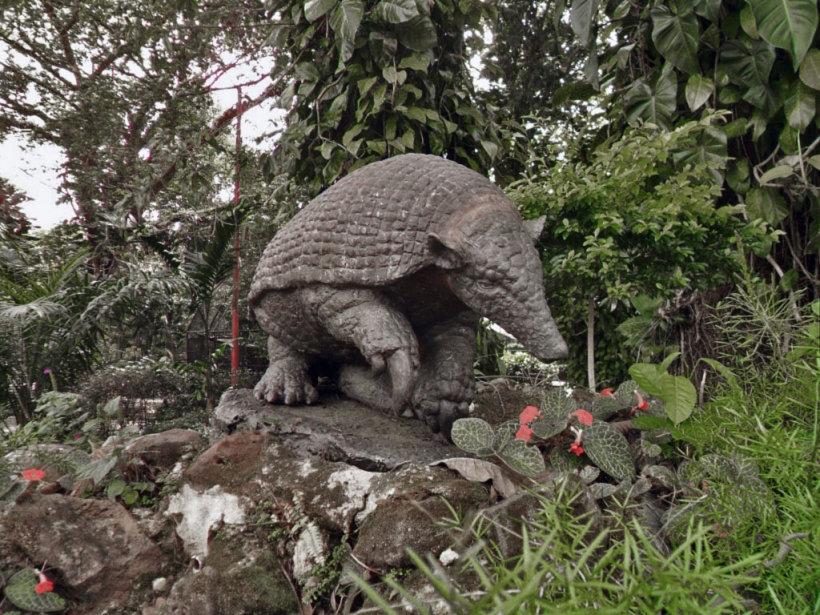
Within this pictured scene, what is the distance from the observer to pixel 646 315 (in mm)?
2271

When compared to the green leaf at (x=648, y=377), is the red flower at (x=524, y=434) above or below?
below

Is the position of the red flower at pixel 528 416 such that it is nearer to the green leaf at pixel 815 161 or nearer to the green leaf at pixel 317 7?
the green leaf at pixel 815 161

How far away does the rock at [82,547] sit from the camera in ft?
4.70

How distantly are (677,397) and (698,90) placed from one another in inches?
66.2

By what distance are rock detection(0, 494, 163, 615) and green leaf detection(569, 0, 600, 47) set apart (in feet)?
8.91

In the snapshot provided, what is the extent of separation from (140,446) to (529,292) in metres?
1.61

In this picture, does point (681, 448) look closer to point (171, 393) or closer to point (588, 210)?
point (588, 210)

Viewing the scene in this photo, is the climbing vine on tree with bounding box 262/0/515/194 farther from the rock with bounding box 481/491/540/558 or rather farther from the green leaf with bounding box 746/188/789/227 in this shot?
the rock with bounding box 481/491/540/558

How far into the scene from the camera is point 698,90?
7.73ft

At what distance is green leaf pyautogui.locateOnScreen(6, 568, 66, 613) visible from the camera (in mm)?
1336

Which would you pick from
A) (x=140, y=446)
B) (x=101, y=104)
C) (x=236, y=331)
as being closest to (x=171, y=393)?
(x=236, y=331)

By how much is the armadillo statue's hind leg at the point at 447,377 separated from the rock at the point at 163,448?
0.96 meters

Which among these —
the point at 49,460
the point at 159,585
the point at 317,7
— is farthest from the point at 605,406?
the point at 317,7

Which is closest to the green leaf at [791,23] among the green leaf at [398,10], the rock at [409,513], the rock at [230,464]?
the green leaf at [398,10]
